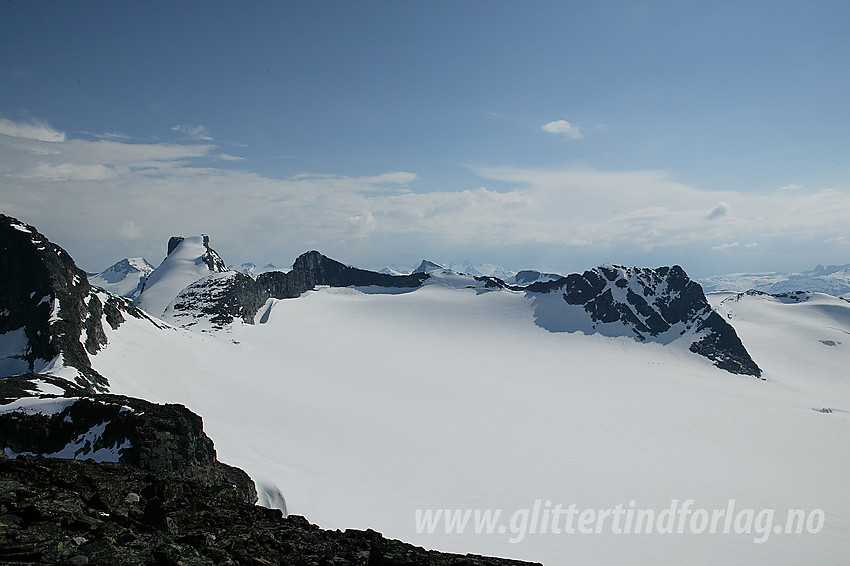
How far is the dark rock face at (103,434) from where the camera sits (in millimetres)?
24922

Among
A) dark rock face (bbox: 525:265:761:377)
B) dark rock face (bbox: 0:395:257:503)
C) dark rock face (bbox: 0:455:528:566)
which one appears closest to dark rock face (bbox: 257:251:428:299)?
dark rock face (bbox: 525:265:761:377)

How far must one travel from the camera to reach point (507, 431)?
2265 inches

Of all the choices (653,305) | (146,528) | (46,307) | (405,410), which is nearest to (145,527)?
(146,528)

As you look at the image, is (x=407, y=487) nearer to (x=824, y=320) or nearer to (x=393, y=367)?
(x=393, y=367)

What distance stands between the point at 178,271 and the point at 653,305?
13832cm

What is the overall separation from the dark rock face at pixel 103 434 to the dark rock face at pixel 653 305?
380 feet

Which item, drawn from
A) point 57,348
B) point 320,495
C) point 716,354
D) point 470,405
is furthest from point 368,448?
point 716,354

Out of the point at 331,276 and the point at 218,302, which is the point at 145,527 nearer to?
the point at 218,302

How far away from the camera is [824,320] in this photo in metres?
152

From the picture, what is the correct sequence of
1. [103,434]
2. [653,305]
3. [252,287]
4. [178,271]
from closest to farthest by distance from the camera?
[103,434] < [252,287] < [178,271] < [653,305]

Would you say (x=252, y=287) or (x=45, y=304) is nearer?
(x=45, y=304)

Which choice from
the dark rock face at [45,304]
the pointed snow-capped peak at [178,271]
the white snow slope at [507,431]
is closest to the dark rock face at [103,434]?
the white snow slope at [507,431]

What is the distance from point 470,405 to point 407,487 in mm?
26267

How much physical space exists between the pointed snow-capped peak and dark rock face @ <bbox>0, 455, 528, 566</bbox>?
88.0 meters
